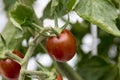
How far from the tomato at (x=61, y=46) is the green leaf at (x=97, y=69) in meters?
0.49

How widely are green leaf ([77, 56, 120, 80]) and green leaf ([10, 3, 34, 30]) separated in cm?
54

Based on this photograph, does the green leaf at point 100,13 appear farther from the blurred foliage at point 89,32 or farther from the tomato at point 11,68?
the tomato at point 11,68

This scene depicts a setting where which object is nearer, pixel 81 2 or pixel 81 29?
pixel 81 2

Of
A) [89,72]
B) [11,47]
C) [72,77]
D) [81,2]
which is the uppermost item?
[81,2]

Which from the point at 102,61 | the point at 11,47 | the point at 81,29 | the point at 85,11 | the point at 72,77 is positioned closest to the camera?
the point at 85,11

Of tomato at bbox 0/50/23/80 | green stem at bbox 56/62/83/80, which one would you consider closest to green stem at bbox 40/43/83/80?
green stem at bbox 56/62/83/80

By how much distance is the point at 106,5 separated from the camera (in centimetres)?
89

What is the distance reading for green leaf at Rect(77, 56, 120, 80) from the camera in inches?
55.6

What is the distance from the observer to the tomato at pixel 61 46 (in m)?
0.90

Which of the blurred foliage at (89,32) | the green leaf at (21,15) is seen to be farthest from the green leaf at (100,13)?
the green leaf at (21,15)

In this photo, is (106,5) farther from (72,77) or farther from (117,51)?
(117,51)

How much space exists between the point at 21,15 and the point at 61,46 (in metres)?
0.11

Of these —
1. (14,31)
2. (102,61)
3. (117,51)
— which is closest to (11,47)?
(14,31)

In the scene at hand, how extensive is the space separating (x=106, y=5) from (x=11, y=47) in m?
0.24
